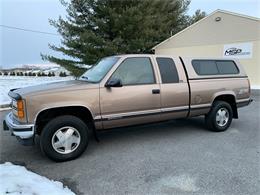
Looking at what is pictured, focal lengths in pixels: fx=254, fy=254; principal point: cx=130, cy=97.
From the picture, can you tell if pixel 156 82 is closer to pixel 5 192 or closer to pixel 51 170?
pixel 51 170

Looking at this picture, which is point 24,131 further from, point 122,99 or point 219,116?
point 219,116

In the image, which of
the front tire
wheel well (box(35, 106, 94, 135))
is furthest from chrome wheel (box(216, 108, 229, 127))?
the front tire

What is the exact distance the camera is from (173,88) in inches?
210

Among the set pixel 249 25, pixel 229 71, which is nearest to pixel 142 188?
pixel 229 71

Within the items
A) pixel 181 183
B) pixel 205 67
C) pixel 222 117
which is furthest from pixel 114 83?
pixel 222 117

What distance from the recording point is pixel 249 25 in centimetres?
1550

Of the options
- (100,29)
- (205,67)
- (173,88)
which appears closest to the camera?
(173,88)

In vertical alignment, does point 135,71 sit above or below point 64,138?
above

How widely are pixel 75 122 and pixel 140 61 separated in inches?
71.7

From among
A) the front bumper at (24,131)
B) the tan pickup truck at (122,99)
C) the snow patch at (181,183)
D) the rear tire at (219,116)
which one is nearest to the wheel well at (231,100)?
the tan pickup truck at (122,99)

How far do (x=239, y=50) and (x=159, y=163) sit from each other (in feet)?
46.4

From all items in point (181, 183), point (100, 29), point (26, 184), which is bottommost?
point (181, 183)

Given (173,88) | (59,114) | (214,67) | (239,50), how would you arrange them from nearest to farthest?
(59,114)
(173,88)
(214,67)
(239,50)

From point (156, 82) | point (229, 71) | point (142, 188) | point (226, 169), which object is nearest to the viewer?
point (142, 188)
